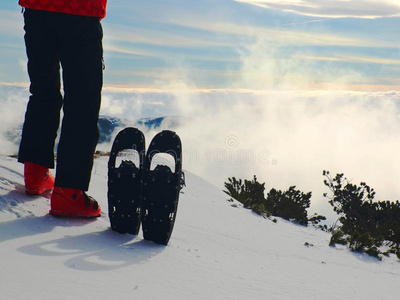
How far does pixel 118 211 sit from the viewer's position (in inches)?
147

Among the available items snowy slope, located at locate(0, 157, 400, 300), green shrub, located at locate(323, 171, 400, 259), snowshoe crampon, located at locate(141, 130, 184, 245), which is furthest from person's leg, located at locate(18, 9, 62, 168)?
green shrub, located at locate(323, 171, 400, 259)

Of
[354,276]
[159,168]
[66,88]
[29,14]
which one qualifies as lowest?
[354,276]

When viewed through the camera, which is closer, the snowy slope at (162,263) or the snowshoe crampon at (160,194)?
the snowy slope at (162,263)

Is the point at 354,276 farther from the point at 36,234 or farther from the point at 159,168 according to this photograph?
the point at 36,234

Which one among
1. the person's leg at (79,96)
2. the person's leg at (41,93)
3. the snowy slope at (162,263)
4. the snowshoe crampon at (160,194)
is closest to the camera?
the snowy slope at (162,263)

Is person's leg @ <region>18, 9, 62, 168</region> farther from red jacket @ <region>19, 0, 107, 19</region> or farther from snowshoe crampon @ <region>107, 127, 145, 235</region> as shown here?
snowshoe crampon @ <region>107, 127, 145, 235</region>

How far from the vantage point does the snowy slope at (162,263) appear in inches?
96.5

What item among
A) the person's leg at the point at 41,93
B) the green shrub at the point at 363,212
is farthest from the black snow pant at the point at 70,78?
the green shrub at the point at 363,212

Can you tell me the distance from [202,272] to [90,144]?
144 cm

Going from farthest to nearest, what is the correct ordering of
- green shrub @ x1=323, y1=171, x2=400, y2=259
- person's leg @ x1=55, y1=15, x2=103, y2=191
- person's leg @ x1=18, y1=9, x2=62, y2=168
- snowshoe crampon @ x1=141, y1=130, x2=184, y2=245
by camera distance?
green shrub @ x1=323, y1=171, x2=400, y2=259, person's leg @ x1=18, y1=9, x2=62, y2=168, person's leg @ x1=55, y1=15, x2=103, y2=191, snowshoe crampon @ x1=141, y1=130, x2=184, y2=245

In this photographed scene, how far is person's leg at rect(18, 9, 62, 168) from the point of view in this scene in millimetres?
3789

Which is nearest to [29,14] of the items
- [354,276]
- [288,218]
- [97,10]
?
[97,10]

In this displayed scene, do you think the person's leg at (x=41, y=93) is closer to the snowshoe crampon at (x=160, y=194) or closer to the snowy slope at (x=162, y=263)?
the snowy slope at (x=162, y=263)

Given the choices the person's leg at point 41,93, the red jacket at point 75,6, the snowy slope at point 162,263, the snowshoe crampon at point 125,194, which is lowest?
the snowy slope at point 162,263
